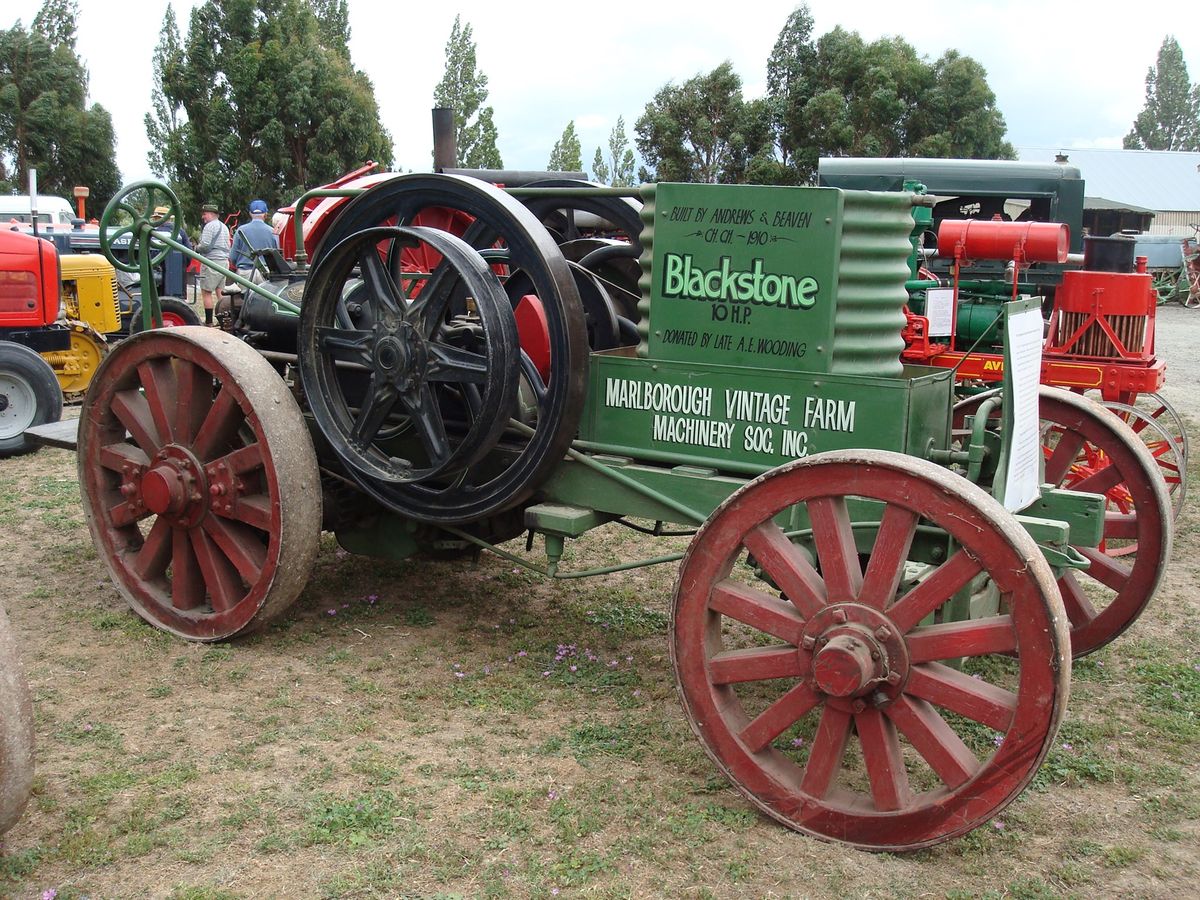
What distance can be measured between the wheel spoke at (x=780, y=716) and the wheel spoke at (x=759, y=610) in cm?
14

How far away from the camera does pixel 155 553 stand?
4492mm

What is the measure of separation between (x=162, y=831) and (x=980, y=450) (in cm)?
275

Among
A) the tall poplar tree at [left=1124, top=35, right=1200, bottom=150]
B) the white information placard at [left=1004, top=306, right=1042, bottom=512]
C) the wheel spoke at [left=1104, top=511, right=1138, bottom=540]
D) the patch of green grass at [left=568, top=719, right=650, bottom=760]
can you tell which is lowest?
the patch of green grass at [left=568, top=719, right=650, bottom=760]

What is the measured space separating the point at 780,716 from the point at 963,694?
1.66 feet

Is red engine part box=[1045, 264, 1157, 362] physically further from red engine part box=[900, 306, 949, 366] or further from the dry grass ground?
the dry grass ground

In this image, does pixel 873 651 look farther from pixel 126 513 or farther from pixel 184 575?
pixel 126 513

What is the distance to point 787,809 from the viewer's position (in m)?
3.11

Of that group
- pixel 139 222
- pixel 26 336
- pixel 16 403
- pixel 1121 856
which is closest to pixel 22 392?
pixel 16 403

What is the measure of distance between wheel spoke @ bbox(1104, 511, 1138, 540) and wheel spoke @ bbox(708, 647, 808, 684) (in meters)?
1.90

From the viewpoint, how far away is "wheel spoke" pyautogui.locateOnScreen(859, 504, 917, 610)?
9.60 feet

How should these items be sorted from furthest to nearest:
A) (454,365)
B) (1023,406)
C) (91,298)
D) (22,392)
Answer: (91,298)
(22,392)
(454,365)
(1023,406)

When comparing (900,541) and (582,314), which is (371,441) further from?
(900,541)

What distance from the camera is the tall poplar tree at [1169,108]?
263 ft

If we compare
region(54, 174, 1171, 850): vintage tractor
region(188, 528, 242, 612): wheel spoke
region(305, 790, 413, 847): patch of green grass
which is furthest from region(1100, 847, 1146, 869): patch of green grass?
region(188, 528, 242, 612): wheel spoke
